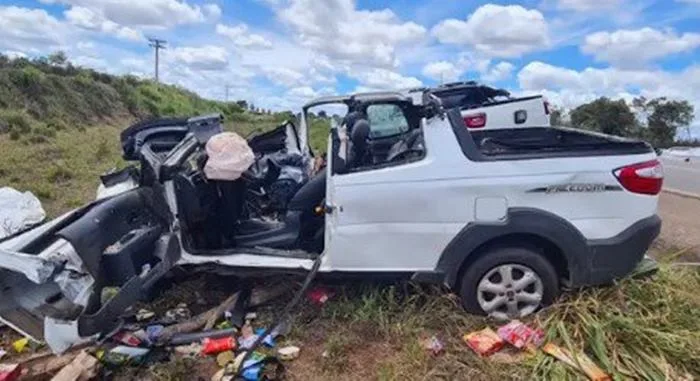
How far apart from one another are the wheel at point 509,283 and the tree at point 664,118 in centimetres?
2053

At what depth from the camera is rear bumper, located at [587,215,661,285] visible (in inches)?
155

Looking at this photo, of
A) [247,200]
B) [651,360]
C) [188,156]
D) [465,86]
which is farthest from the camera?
[465,86]

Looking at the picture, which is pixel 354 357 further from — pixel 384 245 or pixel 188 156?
pixel 188 156

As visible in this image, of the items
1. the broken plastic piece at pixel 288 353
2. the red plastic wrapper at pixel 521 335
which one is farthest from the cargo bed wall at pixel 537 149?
the broken plastic piece at pixel 288 353

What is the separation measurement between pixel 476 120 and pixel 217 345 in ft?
19.5

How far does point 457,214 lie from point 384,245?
1.75 feet

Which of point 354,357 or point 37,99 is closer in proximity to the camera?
point 354,357

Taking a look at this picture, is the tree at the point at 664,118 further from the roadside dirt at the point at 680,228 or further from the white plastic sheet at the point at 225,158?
the white plastic sheet at the point at 225,158

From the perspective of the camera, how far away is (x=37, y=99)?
23359 millimetres

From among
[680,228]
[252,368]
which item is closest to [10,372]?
[252,368]

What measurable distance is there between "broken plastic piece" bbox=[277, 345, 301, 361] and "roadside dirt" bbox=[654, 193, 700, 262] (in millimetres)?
3361

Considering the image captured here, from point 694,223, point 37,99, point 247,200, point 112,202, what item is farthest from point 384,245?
point 37,99

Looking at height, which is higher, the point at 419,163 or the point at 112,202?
the point at 419,163

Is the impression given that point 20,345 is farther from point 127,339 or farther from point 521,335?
point 521,335
